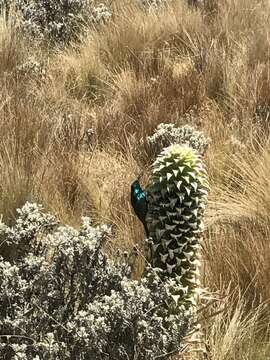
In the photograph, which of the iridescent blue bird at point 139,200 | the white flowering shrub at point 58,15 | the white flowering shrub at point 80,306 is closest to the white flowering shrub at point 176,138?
the iridescent blue bird at point 139,200

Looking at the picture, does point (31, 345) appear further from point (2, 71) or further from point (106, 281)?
point (2, 71)

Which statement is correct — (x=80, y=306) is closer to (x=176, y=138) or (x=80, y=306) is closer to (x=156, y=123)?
(x=176, y=138)

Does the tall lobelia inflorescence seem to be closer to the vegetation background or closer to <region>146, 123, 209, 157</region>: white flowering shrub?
the vegetation background

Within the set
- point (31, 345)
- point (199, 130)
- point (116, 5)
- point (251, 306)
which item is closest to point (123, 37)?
point (116, 5)

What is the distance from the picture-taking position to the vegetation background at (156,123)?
2.78 metres

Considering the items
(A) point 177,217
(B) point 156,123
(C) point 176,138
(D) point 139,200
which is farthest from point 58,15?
(A) point 177,217

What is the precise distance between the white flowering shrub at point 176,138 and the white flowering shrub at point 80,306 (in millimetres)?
1638

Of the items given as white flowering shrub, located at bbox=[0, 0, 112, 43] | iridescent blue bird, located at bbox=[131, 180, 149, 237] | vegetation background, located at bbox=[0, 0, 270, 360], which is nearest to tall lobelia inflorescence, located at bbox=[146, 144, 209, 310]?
iridescent blue bird, located at bbox=[131, 180, 149, 237]

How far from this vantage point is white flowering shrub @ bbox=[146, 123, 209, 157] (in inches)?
154

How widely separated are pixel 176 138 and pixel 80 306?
189 centimetres

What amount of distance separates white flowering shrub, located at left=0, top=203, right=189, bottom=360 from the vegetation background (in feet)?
1.22

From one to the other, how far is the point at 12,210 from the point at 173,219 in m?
1.35

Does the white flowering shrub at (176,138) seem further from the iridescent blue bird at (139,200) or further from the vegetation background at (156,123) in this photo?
the iridescent blue bird at (139,200)

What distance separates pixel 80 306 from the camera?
87.4 inches
